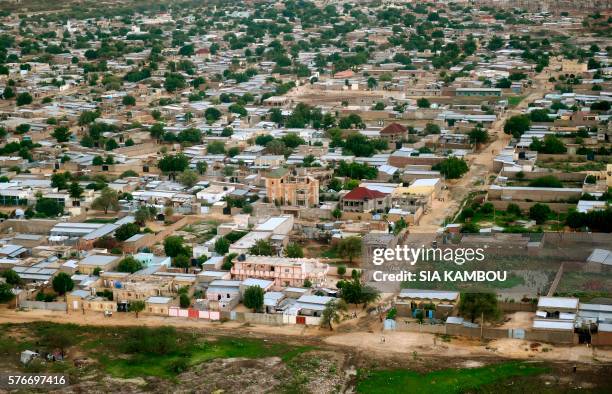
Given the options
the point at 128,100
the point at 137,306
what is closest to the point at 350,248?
the point at 137,306

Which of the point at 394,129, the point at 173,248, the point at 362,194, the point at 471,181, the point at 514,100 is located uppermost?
the point at 362,194

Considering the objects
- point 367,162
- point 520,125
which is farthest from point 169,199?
point 520,125

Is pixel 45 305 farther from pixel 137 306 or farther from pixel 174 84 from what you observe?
pixel 174 84

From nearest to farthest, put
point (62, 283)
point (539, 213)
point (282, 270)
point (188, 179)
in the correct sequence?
1. point (62, 283)
2. point (282, 270)
3. point (539, 213)
4. point (188, 179)

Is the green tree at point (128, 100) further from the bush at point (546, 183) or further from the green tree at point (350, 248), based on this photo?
the green tree at point (350, 248)

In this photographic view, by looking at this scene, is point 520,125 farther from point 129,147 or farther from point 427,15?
point 427,15

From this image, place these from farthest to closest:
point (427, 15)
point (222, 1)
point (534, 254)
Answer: point (222, 1) < point (427, 15) < point (534, 254)

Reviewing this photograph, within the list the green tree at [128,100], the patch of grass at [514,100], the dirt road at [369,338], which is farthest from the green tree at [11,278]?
the patch of grass at [514,100]

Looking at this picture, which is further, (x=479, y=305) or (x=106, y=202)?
(x=106, y=202)
